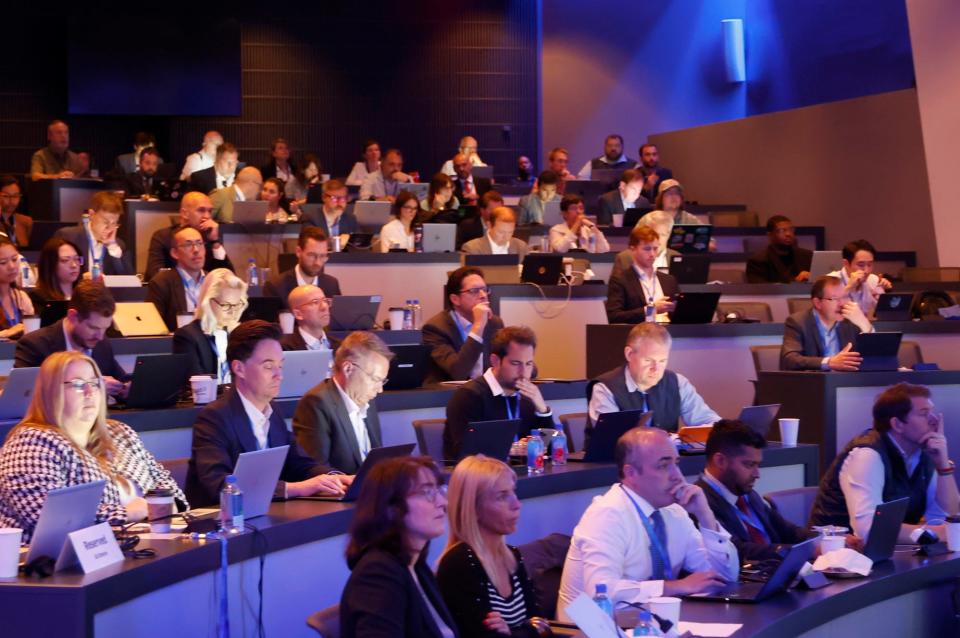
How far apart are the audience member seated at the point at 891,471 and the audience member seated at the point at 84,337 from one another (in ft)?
9.71

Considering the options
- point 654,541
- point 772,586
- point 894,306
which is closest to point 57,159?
point 894,306

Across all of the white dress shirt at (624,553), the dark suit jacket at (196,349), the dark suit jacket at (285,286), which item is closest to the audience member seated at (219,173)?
the dark suit jacket at (285,286)

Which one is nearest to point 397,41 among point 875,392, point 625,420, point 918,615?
point 875,392

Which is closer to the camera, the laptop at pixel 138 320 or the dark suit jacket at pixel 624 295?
the laptop at pixel 138 320

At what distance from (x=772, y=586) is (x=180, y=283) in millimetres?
4867

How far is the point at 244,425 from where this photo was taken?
4734 millimetres

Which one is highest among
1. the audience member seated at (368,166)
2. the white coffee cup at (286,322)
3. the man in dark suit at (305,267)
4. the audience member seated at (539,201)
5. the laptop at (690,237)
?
the audience member seated at (368,166)

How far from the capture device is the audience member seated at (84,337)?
5836 millimetres

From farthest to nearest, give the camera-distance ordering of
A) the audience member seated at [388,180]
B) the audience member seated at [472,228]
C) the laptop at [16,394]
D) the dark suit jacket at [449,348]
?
the audience member seated at [388,180], the audience member seated at [472,228], the dark suit jacket at [449,348], the laptop at [16,394]

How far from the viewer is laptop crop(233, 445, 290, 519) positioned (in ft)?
13.6

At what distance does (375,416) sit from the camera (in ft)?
18.4

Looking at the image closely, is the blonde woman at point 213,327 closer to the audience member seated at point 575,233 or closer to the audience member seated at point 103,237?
the audience member seated at point 103,237

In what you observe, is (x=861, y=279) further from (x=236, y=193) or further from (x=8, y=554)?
(x=8, y=554)

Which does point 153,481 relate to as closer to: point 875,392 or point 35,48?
point 875,392
